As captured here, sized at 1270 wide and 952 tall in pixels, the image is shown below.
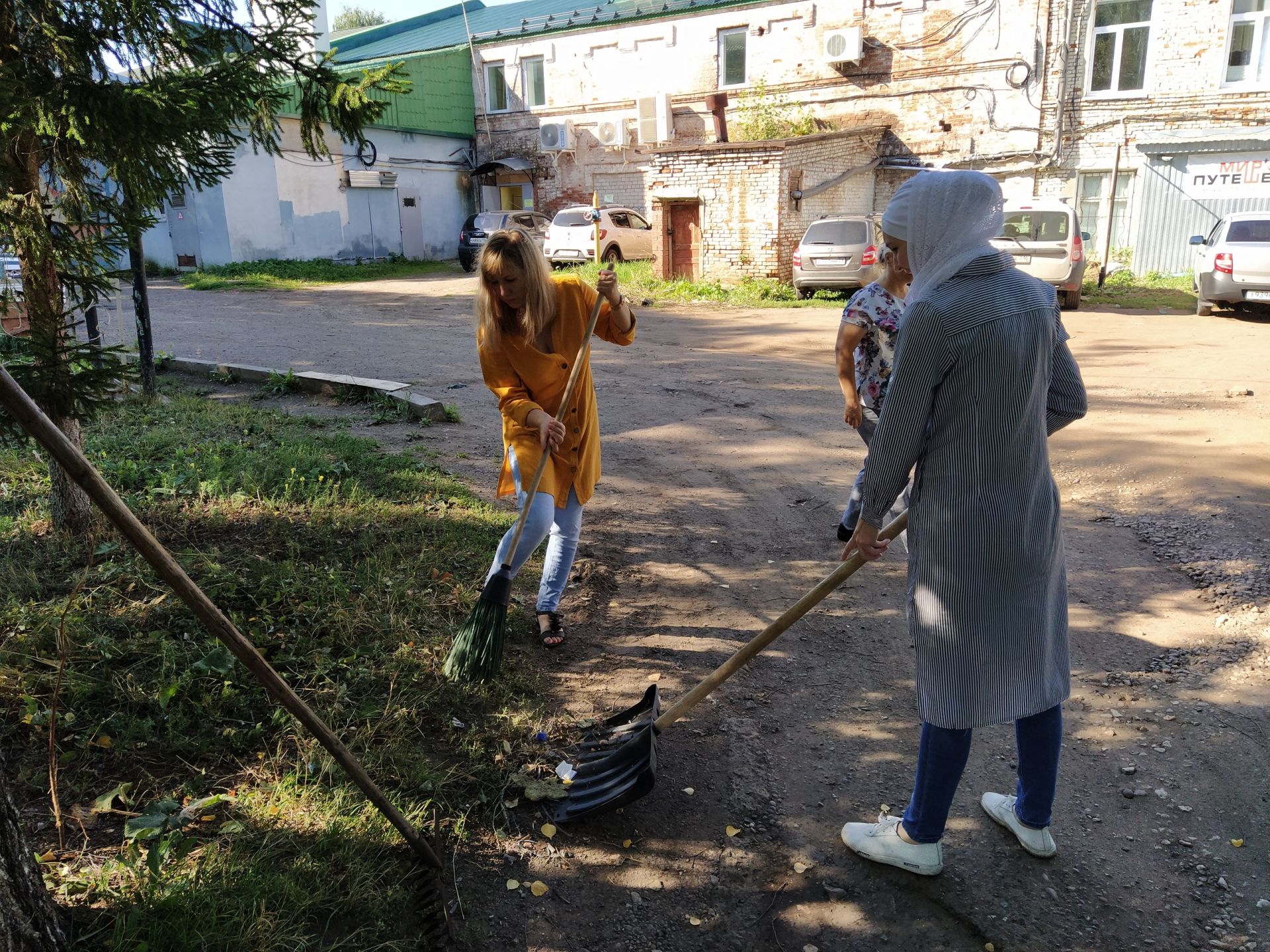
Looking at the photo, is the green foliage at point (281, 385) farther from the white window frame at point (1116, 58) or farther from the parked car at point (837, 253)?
the white window frame at point (1116, 58)

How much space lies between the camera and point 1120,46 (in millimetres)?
19656

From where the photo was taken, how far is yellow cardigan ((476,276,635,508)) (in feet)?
12.4

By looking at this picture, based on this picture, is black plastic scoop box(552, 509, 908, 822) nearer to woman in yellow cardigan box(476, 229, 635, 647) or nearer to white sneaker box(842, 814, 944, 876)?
white sneaker box(842, 814, 944, 876)

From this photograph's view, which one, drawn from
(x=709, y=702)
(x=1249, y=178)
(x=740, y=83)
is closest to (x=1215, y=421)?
(x=709, y=702)

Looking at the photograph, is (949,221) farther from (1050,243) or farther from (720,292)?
(720,292)

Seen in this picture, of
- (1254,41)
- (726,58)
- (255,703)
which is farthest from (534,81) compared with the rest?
(255,703)

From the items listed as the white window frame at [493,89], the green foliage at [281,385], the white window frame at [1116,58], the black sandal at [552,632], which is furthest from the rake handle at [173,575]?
the white window frame at [493,89]

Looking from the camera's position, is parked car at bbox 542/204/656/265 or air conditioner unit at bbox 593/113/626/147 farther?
air conditioner unit at bbox 593/113/626/147

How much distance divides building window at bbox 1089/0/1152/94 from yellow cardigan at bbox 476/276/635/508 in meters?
20.8

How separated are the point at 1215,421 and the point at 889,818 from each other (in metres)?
6.44

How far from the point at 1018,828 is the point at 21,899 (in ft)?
8.60

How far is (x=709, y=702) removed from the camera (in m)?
3.59

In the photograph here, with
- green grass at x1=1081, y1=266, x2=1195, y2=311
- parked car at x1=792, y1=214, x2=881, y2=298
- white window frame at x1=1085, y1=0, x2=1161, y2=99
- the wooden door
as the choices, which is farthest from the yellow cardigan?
white window frame at x1=1085, y1=0, x2=1161, y2=99

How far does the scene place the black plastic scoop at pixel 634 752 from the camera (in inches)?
108
